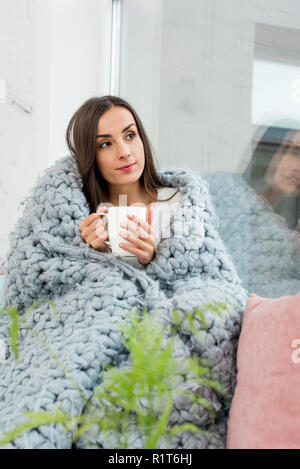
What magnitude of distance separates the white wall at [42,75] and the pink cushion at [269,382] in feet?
2.91

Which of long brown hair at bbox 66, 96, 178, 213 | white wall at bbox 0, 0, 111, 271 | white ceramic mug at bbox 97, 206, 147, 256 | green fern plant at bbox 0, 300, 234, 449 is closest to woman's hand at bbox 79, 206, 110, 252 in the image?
white ceramic mug at bbox 97, 206, 147, 256

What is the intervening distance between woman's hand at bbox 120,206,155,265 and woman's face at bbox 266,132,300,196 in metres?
0.21

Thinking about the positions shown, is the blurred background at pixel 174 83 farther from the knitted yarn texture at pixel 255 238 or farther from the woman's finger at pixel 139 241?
the woman's finger at pixel 139 241

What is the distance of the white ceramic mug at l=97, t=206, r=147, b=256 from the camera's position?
2.63 ft

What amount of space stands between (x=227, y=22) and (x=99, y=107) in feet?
0.92

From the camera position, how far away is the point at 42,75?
4.61ft

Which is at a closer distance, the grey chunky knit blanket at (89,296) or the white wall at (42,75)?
the grey chunky knit blanket at (89,296)

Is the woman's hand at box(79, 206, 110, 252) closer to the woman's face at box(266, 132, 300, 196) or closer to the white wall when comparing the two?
the woman's face at box(266, 132, 300, 196)

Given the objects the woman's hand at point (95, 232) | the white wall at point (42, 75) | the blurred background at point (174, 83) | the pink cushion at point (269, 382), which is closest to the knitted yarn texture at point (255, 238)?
the blurred background at point (174, 83)

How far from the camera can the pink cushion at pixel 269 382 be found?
511 mm

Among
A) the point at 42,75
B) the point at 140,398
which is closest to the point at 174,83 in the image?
the point at 42,75

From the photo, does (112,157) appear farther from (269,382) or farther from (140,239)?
(269,382)

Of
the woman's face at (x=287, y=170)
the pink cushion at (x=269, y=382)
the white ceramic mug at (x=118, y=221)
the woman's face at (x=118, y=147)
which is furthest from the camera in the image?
the woman's face at (x=118, y=147)

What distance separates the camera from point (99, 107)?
959 mm
